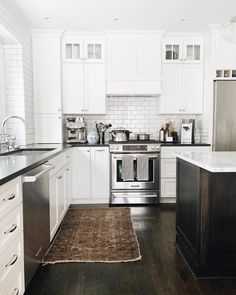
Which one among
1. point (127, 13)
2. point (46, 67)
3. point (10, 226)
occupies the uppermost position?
point (127, 13)

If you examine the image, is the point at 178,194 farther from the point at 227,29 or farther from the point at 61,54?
the point at 61,54

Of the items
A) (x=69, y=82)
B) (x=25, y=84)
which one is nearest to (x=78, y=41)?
(x=69, y=82)

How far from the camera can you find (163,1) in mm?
3197

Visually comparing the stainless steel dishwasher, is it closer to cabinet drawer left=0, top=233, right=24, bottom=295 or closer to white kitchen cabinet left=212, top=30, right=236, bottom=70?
cabinet drawer left=0, top=233, right=24, bottom=295

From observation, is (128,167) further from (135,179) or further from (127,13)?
(127,13)

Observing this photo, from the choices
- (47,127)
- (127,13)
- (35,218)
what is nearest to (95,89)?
(47,127)

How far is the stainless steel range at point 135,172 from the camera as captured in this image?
4.08 m

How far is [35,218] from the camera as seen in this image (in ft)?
6.77

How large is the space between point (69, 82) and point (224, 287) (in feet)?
11.3

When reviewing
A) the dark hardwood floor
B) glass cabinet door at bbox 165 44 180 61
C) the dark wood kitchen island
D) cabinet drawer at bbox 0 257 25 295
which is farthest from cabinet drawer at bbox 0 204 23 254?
glass cabinet door at bbox 165 44 180 61

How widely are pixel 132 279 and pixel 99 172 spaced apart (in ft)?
7.10

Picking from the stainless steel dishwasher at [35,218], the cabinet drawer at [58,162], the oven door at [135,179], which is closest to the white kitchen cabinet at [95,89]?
the oven door at [135,179]

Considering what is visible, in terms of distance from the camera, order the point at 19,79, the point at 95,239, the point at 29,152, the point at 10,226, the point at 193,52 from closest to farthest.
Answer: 1. the point at 10,226
2. the point at 95,239
3. the point at 29,152
4. the point at 19,79
5. the point at 193,52

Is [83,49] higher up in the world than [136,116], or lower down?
higher up
